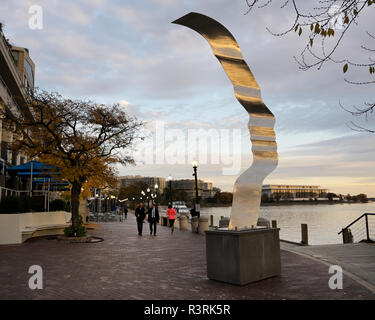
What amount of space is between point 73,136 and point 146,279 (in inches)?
475

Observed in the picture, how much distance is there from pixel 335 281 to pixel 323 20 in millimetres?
5410

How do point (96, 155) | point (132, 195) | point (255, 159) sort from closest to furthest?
point (255, 159) < point (96, 155) < point (132, 195)

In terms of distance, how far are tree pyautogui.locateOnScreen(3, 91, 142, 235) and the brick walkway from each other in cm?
584

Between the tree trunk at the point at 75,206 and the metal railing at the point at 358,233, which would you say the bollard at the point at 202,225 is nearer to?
the tree trunk at the point at 75,206

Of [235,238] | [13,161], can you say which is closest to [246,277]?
[235,238]

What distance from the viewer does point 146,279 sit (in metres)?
8.05

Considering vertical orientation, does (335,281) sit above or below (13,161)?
below

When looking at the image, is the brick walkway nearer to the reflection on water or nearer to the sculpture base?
the sculpture base

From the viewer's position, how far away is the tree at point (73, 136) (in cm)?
1697

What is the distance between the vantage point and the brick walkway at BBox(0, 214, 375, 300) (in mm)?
6656

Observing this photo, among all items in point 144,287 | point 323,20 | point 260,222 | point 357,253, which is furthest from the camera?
point 260,222

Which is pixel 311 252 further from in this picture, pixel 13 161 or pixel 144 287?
pixel 13 161

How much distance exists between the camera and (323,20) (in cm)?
538
